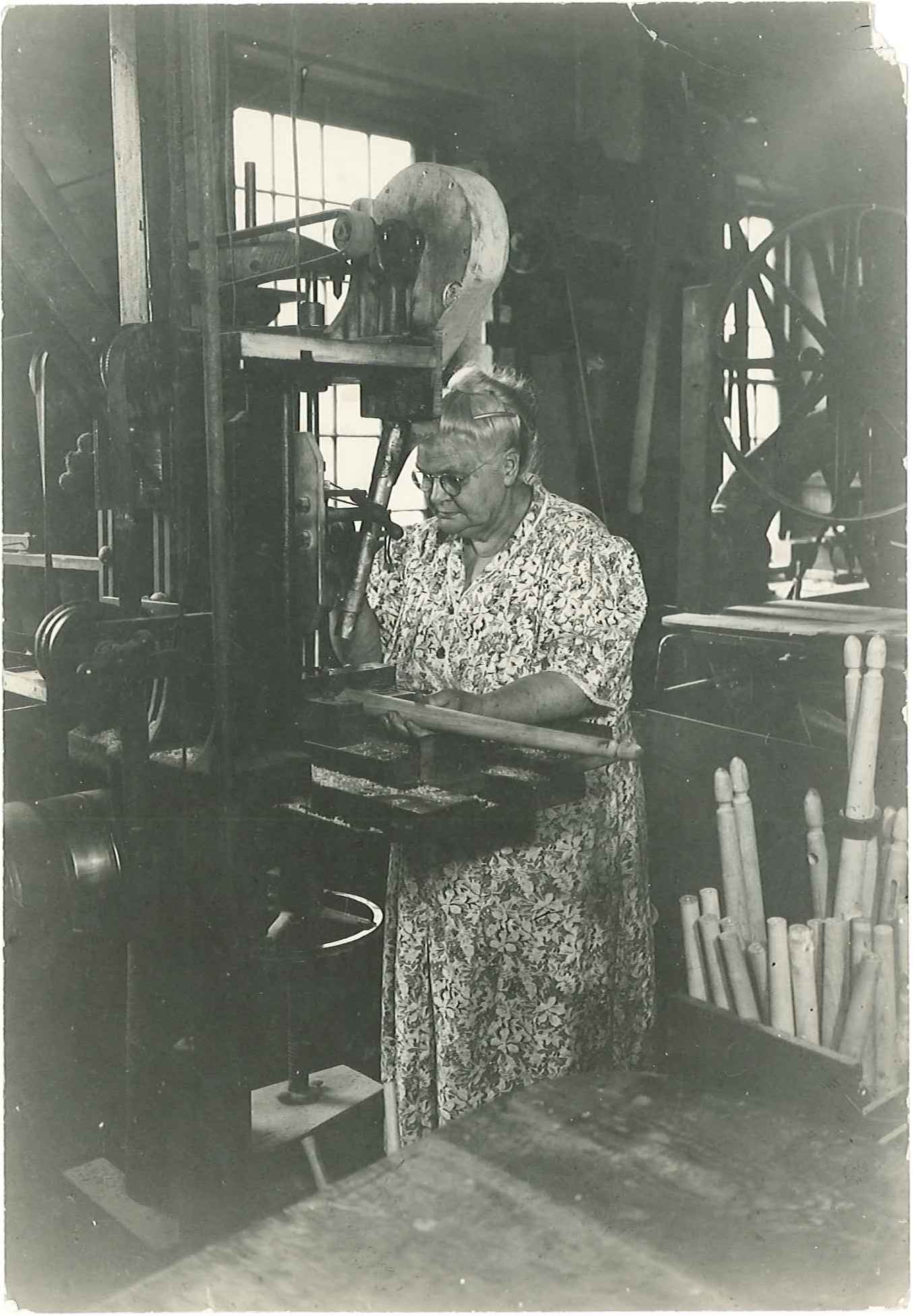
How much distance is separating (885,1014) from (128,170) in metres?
1.63

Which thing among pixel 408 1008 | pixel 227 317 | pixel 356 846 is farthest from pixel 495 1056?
pixel 227 317

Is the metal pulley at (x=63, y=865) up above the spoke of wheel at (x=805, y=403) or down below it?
below

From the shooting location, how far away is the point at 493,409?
2.08 meters

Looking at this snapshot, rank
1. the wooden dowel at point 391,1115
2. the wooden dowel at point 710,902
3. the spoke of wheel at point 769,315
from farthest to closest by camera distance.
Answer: the spoke of wheel at point 769,315, the wooden dowel at point 391,1115, the wooden dowel at point 710,902

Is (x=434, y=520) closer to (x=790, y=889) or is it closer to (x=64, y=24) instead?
(x=790, y=889)

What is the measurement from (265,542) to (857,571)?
5.36m

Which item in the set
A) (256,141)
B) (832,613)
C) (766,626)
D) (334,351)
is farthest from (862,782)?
(256,141)

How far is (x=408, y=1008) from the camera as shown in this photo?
218 cm

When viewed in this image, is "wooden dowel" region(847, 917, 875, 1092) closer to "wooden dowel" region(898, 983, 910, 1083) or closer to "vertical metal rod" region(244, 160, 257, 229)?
"wooden dowel" region(898, 983, 910, 1083)

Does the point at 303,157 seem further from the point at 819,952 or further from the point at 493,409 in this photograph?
the point at 819,952

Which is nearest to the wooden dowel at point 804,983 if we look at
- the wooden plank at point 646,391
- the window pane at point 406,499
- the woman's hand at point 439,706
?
the woman's hand at point 439,706

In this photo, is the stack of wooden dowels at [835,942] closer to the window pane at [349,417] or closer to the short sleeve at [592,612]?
the short sleeve at [592,612]

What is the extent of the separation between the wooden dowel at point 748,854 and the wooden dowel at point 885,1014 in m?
0.17

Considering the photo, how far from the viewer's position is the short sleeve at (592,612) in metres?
2.01
